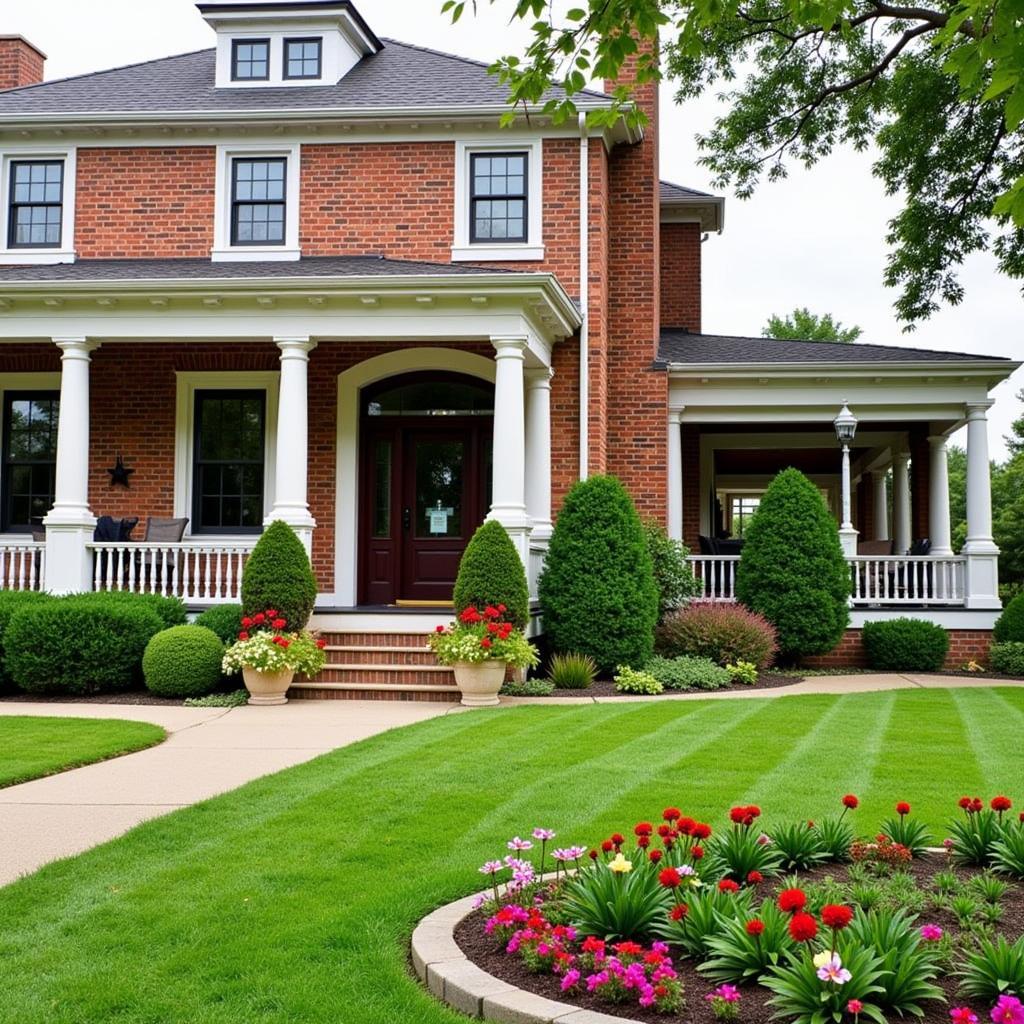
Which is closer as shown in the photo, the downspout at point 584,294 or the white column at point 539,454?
the white column at point 539,454

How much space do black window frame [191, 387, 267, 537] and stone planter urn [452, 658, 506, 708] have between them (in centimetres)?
522

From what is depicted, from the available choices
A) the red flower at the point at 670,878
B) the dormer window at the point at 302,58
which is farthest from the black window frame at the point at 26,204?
the red flower at the point at 670,878

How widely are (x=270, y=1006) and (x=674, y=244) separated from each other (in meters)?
20.0

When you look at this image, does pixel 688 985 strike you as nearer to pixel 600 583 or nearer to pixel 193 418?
pixel 600 583

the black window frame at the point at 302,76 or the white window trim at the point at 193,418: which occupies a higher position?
the black window frame at the point at 302,76

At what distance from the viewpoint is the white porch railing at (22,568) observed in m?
14.3

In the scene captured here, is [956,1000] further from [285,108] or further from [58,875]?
[285,108]

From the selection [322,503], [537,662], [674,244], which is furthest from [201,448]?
[674,244]

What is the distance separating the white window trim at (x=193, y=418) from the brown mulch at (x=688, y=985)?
12195mm

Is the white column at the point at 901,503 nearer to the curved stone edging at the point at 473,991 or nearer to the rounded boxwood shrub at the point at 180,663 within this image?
the rounded boxwood shrub at the point at 180,663

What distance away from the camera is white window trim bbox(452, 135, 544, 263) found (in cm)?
1608

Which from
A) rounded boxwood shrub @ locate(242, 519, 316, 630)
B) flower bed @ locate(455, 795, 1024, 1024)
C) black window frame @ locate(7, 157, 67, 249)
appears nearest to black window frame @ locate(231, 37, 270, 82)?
black window frame @ locate(7, 157, 67, 249)

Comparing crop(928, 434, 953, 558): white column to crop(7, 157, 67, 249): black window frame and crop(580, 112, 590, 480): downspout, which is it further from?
crop(7, 157, 67, 249): black window frame

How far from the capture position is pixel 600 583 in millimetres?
13477
